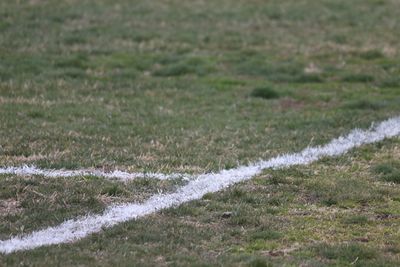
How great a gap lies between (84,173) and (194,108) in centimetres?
423

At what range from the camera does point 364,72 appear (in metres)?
16.1

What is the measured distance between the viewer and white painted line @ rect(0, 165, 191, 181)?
31.1ft

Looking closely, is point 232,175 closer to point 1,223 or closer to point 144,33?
point 1,223

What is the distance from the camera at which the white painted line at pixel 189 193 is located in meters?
7.65

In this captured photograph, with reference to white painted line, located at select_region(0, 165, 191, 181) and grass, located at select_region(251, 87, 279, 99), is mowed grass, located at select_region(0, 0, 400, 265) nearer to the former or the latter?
grass, located at select_region(251, 87, 279, 99)

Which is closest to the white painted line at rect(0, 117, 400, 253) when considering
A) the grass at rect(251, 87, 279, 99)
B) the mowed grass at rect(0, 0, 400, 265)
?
the mowed grass at rect(0, 0, 400, 265)

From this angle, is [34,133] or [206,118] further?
[206,118]

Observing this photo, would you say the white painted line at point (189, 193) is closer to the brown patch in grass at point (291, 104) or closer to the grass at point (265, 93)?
the brown patch in grass at point (291, 104)

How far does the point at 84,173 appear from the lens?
9.60 metres

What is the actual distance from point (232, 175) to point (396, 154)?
8.00 feet

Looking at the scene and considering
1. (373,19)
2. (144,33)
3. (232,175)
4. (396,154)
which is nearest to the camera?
(232,175)

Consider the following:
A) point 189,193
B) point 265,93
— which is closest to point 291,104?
point 265,93

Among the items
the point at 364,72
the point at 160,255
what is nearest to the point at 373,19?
the point at 364,72

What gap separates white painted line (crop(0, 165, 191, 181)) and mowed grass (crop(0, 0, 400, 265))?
8.3 inches
